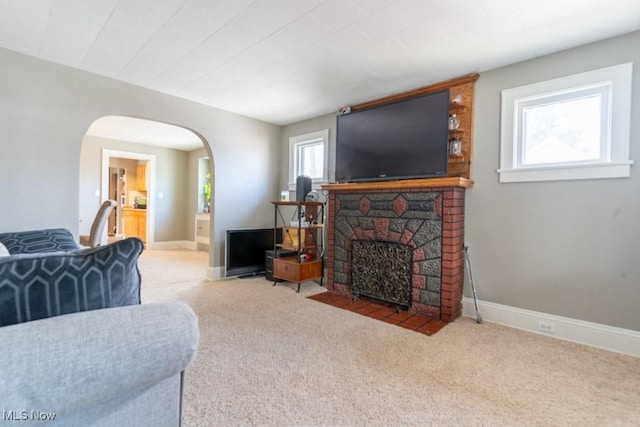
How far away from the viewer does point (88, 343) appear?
0.69m

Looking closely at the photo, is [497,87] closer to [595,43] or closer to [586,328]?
[595,43]

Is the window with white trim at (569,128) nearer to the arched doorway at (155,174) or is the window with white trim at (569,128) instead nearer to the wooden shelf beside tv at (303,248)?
the wooden shelf beside tv at (303,248)

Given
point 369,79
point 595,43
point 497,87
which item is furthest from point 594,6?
→ point 369,79

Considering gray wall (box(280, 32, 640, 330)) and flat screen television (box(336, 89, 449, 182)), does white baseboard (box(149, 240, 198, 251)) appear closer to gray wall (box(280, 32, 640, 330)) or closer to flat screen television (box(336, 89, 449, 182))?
flat screen television (box(336, 89, 449, 182))

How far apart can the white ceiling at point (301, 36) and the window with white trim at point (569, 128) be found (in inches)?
12.0

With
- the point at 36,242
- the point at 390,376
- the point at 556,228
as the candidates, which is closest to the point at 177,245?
the point at 36,242

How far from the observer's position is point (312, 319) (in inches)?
108

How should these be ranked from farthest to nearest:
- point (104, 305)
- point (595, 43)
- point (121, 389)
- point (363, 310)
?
1. point (363, 310)
2. point (595, 43)
3. point (104, 305)
4. point (121, 389)

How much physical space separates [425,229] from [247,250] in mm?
2493

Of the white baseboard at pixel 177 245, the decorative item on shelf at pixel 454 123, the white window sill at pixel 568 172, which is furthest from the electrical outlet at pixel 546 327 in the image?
the white baseboard at pixel 177 245

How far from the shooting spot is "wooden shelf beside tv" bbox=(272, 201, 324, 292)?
12.1 feet

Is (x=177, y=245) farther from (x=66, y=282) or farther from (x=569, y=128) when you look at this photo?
(x=569, y=128)

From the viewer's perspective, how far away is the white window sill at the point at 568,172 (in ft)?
7.32

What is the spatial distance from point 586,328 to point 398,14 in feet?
8.76
